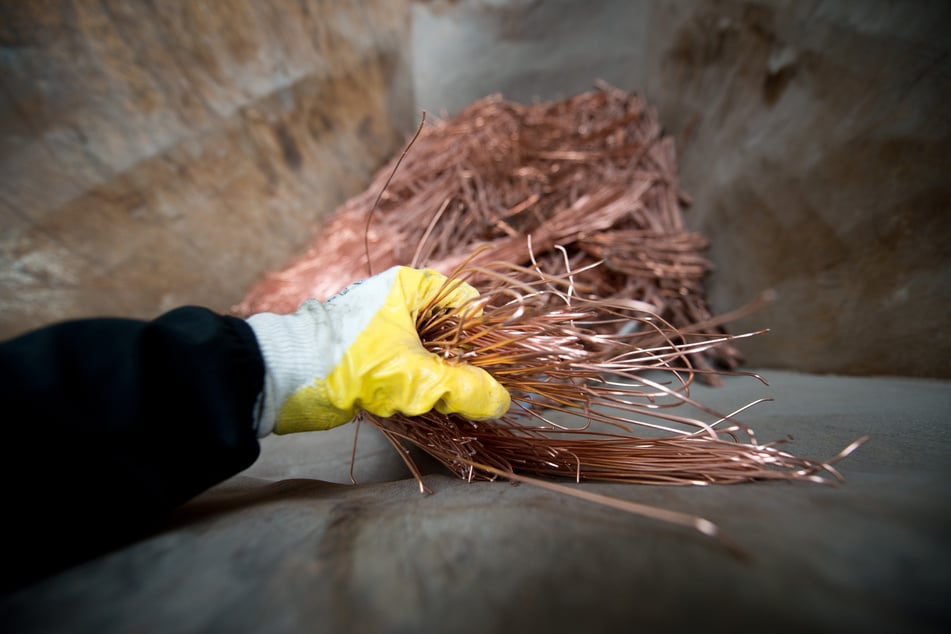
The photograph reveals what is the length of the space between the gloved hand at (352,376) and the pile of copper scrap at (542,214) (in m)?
0.69

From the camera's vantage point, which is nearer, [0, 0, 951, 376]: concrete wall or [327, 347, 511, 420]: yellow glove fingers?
[327, 347, 511, 420]: yellow glove fingers

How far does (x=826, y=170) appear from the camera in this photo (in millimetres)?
1184

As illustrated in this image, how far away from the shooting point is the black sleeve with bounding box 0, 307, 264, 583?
463 millimetres

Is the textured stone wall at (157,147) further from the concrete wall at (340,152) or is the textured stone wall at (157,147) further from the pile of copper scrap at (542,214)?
the pile of copper scrap at (542,214)

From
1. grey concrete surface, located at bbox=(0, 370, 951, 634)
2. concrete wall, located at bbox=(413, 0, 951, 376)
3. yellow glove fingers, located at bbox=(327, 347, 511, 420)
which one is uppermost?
concrete wall, located at bbox=(413, 0, 951, 376)

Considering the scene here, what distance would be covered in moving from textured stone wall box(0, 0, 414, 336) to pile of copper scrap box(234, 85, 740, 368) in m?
0.29

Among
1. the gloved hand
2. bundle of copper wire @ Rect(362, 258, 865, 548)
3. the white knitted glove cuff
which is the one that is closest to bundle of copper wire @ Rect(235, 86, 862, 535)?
bundle of copper wire @ Rect(362, 258, 865, 548)

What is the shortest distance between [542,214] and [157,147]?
163cm

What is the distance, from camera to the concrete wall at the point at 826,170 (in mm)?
953

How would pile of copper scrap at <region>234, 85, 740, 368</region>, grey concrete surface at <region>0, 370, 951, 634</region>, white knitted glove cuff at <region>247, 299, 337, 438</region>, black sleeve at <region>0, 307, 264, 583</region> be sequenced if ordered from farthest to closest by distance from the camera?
pile of copper scrap at <region>234, 85, 740, 368</region>, white knitted glove cuff at <region>247, 299, 337, 438</region>, black sleeve at <region>0, 307, 264, 583</region>, grey concrete surface at <region>0, 370, 951, 634</region>

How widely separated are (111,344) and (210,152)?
1.66 metres

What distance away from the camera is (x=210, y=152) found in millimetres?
1822

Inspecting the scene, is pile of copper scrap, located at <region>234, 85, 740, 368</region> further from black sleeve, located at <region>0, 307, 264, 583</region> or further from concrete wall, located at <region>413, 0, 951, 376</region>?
black sleeve, located at <region>0, 307, 264, 583</region>

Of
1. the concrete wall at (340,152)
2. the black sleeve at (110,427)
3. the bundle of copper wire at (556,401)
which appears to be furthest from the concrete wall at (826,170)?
the black sleeve at (110,427)
